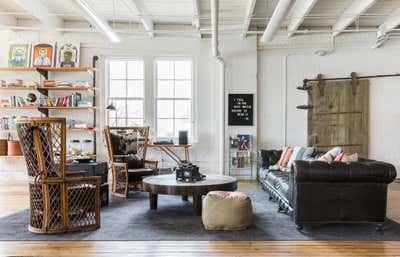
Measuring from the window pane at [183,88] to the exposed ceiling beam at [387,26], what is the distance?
12.9ft

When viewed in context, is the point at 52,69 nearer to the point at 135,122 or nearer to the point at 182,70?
the point at 135,122

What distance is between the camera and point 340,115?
305 inches

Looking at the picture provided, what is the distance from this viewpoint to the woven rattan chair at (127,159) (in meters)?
5.90

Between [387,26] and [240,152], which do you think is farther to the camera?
[240,152]

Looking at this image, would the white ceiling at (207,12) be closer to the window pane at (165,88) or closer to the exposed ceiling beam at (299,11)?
the exposed ceiling beam at (299,11)

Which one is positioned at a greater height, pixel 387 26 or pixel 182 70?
pixel 387 26

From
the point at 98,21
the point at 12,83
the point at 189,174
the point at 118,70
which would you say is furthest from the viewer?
the point at 118,70

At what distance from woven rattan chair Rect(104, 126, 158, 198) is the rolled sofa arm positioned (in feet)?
9.87

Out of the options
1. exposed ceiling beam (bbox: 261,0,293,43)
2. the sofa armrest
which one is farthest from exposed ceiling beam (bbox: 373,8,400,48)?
the sofa armrest

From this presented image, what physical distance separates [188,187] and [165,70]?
407cm

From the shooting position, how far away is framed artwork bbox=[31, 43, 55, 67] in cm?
751

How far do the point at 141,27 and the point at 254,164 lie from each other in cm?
378

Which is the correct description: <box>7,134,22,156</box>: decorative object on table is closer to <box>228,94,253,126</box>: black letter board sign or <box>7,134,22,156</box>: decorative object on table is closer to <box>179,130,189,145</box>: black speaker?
<box>179,130,189,145</box>: black speaker

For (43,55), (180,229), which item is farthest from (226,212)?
(43,55)
